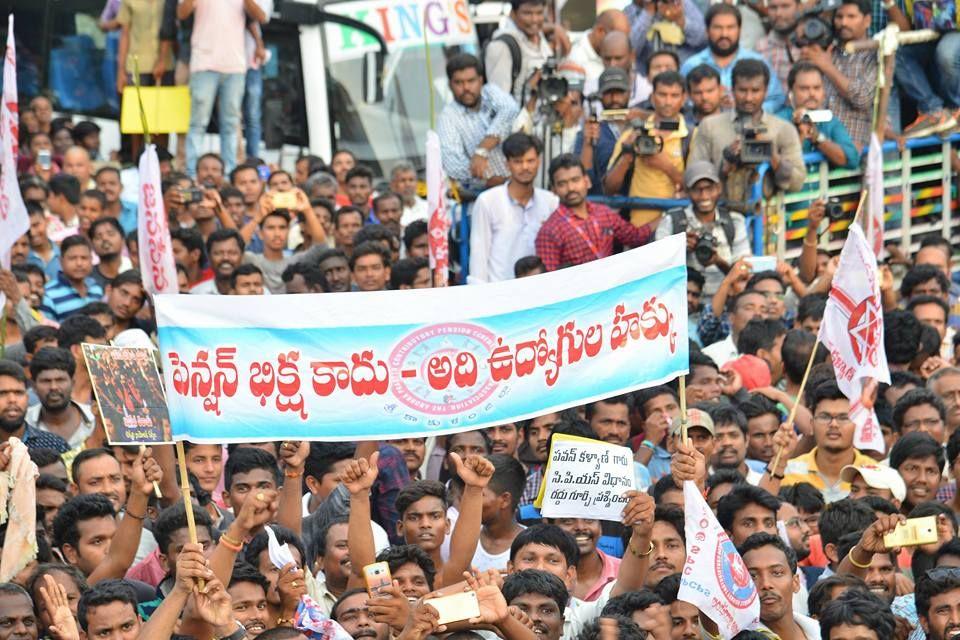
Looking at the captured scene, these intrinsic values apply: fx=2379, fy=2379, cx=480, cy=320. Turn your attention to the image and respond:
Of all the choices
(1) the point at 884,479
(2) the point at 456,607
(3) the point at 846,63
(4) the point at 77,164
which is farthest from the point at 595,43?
(2) the point at 456,607

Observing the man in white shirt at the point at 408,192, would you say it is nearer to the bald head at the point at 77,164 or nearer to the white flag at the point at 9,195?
the bald head at the point at 77,164

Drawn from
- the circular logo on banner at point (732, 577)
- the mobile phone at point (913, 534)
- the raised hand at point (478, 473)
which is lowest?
the mobile phone at point (913, 534)

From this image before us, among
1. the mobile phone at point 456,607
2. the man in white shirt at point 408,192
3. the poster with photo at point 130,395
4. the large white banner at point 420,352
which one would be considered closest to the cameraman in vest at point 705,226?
the man in white shirt at point 408,192

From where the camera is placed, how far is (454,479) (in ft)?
33.1

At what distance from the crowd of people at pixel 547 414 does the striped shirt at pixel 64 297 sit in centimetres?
2

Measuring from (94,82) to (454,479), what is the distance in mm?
8379

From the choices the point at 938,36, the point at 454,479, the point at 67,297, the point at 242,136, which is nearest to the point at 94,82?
the point at 242,136

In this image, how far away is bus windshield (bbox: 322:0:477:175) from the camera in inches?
692

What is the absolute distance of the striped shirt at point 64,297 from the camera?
13.1m

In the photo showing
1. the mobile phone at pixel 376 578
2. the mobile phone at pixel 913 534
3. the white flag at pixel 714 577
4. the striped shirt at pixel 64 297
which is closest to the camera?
the mobile phone at pixel 376 578

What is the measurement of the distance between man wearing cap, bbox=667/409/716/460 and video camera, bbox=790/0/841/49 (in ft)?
17.0

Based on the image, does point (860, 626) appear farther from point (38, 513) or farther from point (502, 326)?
point (38, 513)

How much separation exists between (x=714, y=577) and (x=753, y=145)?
5682 millimetres

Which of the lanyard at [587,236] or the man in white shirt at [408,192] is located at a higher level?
the lanyard at [587,236]
